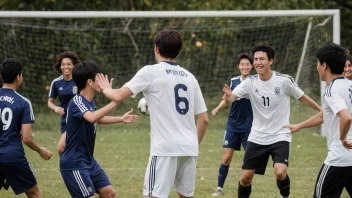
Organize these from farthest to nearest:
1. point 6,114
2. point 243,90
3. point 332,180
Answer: point 243,90
point 6,114
point 332,180

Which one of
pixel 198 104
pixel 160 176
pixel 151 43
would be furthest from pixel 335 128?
pixel 151 43

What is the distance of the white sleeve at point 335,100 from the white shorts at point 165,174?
4.07 feet

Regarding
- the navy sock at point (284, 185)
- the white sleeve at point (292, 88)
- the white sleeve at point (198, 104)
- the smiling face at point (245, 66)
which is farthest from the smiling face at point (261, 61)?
the white sleeve at point (198, 104)

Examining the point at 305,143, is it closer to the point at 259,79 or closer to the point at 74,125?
the point at 259,79

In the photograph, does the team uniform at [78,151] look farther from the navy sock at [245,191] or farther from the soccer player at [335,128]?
the navy sock at [245,191]

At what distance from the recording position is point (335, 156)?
631 cm

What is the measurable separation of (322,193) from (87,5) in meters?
14.4

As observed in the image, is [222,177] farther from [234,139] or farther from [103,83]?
→ [103,83]

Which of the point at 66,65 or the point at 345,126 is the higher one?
the point at 66,65

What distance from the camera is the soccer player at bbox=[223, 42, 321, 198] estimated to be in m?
8.08

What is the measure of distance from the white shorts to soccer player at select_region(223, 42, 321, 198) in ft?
6.72

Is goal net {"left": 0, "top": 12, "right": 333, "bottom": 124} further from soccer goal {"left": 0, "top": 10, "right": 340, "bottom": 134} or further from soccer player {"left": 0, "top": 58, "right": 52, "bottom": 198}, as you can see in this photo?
soccer player {"left": 0, "top": 58, "right": 52, "bottom": 198}

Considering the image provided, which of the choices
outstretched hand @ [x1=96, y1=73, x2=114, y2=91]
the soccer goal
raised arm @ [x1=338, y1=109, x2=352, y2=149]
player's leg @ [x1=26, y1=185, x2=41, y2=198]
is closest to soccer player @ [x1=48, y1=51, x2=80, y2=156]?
player's leg @ [x1=26, y1=185, x2=41, y2=198]

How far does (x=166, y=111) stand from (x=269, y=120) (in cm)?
233
